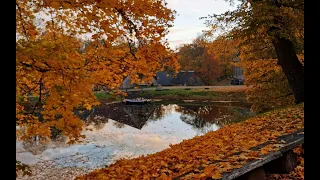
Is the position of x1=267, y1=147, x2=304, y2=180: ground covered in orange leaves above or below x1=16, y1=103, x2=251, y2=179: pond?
above

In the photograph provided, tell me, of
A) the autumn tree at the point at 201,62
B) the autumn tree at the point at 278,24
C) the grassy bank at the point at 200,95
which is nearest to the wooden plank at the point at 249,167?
the autumn tree at the point at 278,24

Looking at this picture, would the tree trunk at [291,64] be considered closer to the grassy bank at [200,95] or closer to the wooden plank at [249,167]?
the wooden plank at [249,167]

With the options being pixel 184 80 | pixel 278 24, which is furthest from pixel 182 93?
pixel 278 24

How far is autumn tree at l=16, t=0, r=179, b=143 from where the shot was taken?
10.0 ft

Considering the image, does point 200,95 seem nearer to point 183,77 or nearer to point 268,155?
point 183,77

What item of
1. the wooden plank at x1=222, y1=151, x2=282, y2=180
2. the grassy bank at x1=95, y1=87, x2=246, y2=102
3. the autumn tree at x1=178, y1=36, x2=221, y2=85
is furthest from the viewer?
the autumn tree at x1=178, y1=36, x2=221, y2=85

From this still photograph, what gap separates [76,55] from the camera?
4328 millimetres

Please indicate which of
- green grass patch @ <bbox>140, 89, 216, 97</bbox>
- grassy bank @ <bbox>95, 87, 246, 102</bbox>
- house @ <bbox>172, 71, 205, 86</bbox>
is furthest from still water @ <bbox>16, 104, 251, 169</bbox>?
house @ <bbox>172, 71, 205, 86</bbox>

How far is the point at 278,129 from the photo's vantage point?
6512 mm

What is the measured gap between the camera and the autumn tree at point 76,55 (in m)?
3.05

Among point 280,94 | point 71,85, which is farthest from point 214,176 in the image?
point 280,94

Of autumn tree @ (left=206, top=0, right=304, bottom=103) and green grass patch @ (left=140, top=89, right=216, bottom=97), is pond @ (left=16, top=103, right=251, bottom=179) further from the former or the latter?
green grass patch @ (left=140, top=89, right=216, bottom=97)
